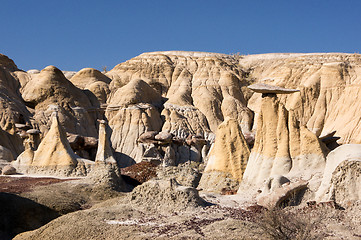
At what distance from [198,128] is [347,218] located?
161 ft

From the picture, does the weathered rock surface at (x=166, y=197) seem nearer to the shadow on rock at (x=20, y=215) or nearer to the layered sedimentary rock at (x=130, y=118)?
the shadow on rock at (x=20, y=215)

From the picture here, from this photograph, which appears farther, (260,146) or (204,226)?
(260,146)

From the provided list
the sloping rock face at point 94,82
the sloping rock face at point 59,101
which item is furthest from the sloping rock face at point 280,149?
the sloping rock face at point 94,82

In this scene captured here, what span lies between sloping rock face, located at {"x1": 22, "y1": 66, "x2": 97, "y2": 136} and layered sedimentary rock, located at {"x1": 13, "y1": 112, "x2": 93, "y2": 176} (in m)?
22.0

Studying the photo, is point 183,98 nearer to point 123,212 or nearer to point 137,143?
point 137,143

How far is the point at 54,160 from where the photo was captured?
3161 cm

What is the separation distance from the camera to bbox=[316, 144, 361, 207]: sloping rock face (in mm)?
15648

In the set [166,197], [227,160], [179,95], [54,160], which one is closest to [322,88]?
[179,95]

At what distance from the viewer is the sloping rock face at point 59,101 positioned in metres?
56.2

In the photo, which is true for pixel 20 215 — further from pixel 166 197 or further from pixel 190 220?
pixel 190 220

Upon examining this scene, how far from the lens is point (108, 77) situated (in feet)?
251

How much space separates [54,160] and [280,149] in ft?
54.1

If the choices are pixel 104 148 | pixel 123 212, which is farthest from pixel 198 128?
pixel 123 212

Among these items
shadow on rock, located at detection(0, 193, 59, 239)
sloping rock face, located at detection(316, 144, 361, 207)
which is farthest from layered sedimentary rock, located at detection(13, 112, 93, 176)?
sloping rock face, located at detection(316, 144, 361, 207)
